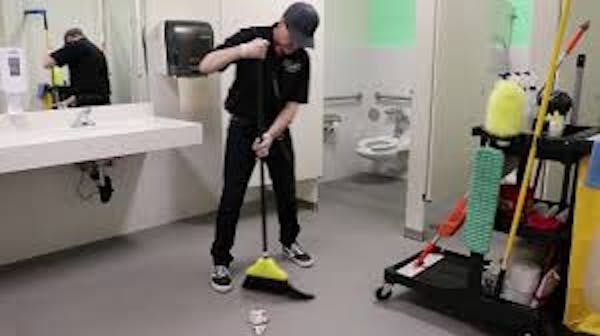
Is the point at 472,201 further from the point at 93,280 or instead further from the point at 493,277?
the point at 93,280

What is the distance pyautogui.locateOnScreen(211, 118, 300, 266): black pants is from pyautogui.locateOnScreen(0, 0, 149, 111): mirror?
3.87 ft

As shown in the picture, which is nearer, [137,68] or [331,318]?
[331,318]

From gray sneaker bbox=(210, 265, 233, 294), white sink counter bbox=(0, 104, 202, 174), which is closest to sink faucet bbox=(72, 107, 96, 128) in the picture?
white sink counter bbox=(0, 104, 202, 174)

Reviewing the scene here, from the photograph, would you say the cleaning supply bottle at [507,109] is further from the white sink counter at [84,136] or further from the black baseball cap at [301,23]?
the white sink counter at [84,136]

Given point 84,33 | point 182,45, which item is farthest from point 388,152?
point 84,33

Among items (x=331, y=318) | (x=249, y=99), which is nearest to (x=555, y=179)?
(x=331, y=318)

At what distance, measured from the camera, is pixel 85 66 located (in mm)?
3514

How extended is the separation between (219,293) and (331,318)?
639 mm

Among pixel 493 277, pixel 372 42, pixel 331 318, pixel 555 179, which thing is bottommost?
pixel 331 318

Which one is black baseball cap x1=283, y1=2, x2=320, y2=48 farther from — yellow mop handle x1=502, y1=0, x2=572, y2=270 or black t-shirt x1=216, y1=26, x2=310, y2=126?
yellow mop handle x1=502, y1=0, x2=572, y2=270

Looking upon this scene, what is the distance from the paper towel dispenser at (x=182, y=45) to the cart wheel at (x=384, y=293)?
6.15ft

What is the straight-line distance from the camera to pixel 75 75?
346cm

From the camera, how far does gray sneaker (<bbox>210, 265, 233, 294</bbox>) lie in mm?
2988

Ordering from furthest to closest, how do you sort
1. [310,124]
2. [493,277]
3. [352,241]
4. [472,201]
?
[310,124], [352,241], [493,277], [472,201]
